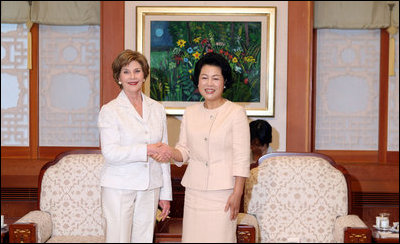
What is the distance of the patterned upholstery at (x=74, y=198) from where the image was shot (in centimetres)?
333

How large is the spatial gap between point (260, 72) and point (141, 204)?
2.40 metres

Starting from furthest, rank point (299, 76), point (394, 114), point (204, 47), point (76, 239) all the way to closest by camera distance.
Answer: point (394, 114) → point (204, 47) → point (299, 76) → point (76, 239)

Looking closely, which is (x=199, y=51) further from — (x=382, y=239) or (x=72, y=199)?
(x=382, y=239)

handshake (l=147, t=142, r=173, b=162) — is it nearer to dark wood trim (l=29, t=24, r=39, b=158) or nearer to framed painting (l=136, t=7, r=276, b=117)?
framed painting (l=136, t=7, r=276, b=117)

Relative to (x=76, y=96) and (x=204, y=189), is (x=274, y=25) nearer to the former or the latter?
(x=76, y=96)

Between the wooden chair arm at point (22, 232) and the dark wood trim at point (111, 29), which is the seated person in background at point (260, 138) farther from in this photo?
the wooden chair arm at point (22, 232)

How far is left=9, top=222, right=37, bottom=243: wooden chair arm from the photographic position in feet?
9.63

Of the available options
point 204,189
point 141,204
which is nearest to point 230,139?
point 204,189

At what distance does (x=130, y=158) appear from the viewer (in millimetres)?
2576

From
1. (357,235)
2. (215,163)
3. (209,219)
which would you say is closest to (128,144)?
(215,163)

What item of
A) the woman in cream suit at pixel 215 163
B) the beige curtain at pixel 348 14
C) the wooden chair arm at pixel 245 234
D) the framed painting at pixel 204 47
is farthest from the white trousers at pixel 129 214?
the beige curtain at pixel 348 14

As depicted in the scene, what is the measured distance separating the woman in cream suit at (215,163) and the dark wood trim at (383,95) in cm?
287

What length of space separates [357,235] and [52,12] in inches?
144

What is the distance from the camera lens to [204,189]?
2609mm
